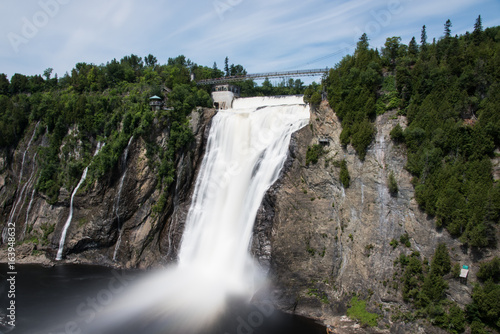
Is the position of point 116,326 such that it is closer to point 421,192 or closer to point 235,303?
point 235,303

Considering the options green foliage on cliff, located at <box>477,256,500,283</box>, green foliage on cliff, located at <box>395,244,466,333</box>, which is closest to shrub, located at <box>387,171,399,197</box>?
green foliage on cliff, located at <box>395,244,466,333</box>

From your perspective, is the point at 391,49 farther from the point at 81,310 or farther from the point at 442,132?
the point at 81,310

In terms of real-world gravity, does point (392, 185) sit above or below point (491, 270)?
above

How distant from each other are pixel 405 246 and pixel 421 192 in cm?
381

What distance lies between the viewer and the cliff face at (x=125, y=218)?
37219 mm

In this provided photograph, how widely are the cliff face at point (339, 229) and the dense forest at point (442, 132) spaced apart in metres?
0.74

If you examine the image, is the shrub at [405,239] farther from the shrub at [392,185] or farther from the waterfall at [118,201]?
the waterfall at [118,201]

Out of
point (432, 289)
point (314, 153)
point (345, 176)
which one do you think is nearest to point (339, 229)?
point (345, 176)

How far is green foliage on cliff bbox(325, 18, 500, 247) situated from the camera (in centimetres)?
2230

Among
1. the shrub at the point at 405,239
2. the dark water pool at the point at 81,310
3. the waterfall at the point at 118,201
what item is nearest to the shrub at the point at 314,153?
the shrub at the point at 405,239

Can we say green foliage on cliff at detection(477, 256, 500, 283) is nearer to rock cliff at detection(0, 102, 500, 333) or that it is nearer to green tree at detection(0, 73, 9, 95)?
rock cliff at detection(0, 102, 500, 333)

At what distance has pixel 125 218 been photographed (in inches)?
1518

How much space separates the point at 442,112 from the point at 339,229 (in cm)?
1128

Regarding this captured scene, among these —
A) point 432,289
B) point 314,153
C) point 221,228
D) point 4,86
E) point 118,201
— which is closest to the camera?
point 432,289
